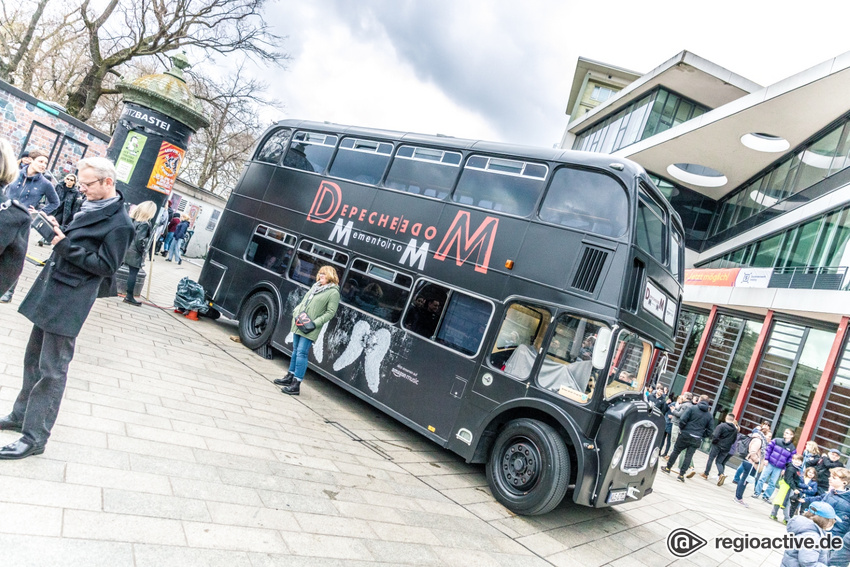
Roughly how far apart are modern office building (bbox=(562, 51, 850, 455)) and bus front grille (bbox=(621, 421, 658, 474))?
9.16 meters

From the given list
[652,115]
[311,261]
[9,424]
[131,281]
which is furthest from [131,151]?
[652,115]

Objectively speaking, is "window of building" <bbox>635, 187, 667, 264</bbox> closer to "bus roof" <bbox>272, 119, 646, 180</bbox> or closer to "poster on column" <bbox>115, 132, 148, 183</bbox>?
"bus roof" <bbox>272, 119, 646, 180</bbox>

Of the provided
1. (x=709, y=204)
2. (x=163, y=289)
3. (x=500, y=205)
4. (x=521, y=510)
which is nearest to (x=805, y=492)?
(x=521, y=510)

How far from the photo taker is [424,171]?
7.82 meters

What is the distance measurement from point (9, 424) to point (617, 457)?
17.3 ft

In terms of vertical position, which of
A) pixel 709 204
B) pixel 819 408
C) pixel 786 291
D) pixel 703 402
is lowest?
pixel 703 402

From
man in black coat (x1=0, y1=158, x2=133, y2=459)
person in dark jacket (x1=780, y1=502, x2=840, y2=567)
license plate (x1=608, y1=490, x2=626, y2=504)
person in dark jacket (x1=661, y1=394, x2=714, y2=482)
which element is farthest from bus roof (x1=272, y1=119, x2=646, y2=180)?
person in dark jacket (x1=661, y1=394, x2=714, y2=482)

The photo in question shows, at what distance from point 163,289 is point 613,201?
35.9 feet

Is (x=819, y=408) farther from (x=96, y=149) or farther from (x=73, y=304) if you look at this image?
(x=96, y=149)

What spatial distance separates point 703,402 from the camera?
11227mm

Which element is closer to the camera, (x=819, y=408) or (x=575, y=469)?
(x=575, y=469)

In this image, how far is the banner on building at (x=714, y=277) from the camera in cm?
1894

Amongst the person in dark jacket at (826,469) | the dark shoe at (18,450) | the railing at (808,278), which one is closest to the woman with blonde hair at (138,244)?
the dark shoe at (18,450)

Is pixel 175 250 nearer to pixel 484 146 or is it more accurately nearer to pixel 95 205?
pixel 484 146
